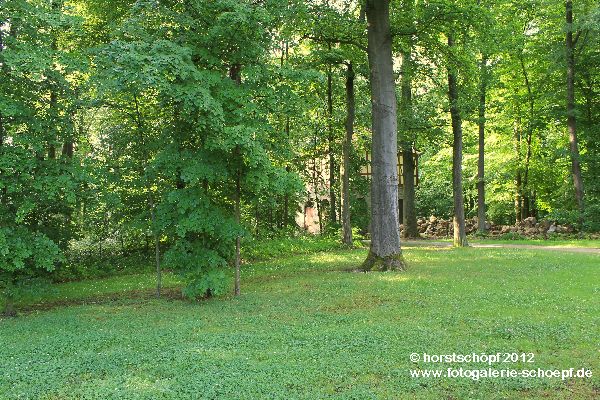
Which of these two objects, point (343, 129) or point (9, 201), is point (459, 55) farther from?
point (9, 201)

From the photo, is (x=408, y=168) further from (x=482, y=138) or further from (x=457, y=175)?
(x=457, y=175)

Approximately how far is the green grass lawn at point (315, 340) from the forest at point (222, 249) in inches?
1.5

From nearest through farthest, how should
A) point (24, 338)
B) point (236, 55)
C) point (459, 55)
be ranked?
point (24, 338)
point (236, 55)
point (459, 55)

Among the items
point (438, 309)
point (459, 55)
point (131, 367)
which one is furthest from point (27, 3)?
point (459, 55)

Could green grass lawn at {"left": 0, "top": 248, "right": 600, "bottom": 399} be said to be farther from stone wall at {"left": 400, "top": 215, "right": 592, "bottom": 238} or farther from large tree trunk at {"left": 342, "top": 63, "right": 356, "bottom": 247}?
stone wall at {"left": 400, "top": 215, "right": 592, "bottom": 238}

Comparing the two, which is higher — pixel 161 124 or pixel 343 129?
pixel 343 129

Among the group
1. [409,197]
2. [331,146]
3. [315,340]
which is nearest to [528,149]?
[409,197]

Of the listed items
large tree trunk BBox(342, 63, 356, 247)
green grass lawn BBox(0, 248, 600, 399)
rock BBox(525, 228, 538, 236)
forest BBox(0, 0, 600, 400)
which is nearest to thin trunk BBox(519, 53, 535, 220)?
rock BBox(525, 228, 538, 236)

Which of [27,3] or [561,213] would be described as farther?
[561,213]

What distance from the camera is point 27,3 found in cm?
845

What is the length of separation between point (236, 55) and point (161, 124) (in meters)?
2.28

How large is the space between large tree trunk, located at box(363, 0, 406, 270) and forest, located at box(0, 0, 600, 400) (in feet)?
0.17

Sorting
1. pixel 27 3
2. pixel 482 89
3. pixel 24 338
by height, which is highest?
pixel 482 89

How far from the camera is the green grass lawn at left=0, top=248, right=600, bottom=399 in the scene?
4.84m
